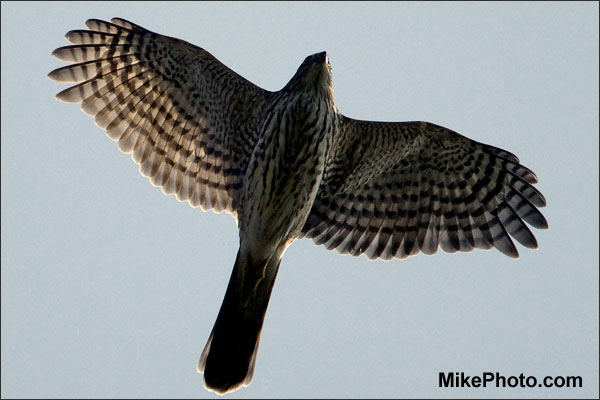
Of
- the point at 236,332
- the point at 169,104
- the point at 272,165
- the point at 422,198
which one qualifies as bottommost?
the point at 236,332

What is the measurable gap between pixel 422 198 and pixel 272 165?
2029 mm

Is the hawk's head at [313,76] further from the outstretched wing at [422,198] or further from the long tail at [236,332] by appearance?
the long tail at [236,332]

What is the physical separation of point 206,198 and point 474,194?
9.29ft

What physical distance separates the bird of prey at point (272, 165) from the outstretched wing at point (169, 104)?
12mm

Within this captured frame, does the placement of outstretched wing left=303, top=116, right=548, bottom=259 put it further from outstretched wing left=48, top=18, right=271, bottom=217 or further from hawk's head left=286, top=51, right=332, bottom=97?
outstretched wing left=48, top=18, right=271, bottom=217

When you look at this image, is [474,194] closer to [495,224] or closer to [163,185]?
[495,224]

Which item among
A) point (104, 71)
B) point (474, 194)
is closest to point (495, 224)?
point (474, 194)

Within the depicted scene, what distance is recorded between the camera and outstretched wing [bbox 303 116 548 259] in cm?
1041

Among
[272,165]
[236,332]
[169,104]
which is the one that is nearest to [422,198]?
[272,165]

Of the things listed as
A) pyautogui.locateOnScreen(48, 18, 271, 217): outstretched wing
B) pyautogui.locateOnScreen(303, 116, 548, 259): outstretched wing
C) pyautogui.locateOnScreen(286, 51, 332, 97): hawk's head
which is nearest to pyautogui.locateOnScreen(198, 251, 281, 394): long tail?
pyautogui.locateOnScreen(48, 18, 271, 217): outstretched wing

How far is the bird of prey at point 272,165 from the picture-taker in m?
9.71

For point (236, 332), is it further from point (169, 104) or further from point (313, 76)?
point (313, 76)

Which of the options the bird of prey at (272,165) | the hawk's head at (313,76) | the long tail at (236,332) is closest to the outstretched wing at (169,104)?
the bird of prey at (272,165)

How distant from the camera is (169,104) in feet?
34.1
